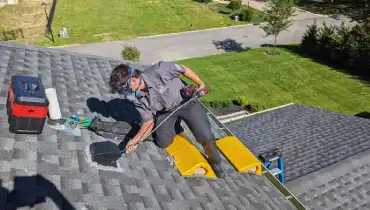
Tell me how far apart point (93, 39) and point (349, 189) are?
80.3ft

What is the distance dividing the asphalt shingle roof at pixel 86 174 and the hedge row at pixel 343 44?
2083 cm

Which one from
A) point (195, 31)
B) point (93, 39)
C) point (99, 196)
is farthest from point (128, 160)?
point (195, 31)

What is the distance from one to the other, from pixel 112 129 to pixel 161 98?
1.26 m

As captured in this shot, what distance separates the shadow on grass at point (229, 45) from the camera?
2882cm

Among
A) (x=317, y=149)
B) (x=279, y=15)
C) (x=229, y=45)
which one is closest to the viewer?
(x=317, y=149)

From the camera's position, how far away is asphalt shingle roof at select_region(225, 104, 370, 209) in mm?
8156

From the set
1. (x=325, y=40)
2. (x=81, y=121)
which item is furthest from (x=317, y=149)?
(x=325, y=40)

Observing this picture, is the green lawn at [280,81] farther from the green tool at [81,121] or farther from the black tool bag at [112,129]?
the green tool at [81,121]

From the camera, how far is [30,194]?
4.39m

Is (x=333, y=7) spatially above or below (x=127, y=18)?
above

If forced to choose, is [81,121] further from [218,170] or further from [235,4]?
[235,4]

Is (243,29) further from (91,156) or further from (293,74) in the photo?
(91,156)

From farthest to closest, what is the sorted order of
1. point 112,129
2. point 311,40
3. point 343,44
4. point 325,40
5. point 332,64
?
point 311,40 < point 325,40 < point 332,64 < point 343,44 < point 112,129

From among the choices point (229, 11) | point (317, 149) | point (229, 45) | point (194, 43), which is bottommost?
point (229, 45)
